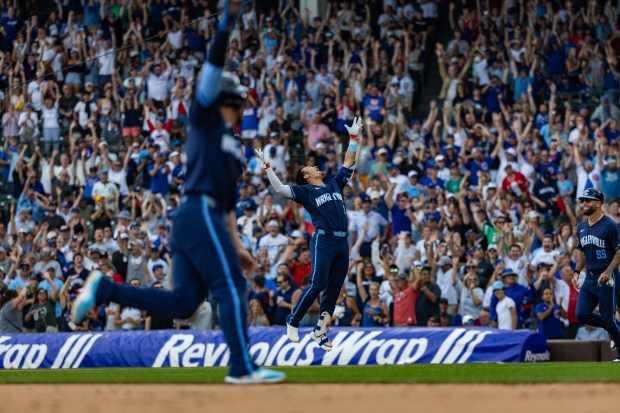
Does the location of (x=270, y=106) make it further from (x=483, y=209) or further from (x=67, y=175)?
(x=483, y=209)

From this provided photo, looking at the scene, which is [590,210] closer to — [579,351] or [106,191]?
[579,351]

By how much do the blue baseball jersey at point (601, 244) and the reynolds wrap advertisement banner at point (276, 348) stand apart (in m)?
2.25

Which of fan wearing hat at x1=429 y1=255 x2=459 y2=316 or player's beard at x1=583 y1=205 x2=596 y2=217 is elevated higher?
player's beard at x1=583 y1=205 x2=596 y2=217

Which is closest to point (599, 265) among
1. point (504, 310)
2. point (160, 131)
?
point (504, 310)

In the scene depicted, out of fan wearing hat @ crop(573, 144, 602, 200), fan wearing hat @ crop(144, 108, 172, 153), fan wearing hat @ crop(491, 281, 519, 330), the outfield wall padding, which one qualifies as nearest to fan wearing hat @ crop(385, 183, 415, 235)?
fan wearing hat @ crop(573, 144, 602, 200)

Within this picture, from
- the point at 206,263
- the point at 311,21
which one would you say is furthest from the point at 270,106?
the point at 206,263

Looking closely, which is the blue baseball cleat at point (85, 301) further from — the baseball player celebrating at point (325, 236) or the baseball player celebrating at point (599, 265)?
the baseball player celebrating at point (599, 265)

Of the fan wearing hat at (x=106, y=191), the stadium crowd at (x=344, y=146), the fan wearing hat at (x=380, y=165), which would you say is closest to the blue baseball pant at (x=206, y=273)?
the stadium crowd at (x=344, y=146)

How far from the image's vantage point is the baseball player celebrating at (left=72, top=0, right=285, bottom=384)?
8.29 metres

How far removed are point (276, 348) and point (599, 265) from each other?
17.9ft

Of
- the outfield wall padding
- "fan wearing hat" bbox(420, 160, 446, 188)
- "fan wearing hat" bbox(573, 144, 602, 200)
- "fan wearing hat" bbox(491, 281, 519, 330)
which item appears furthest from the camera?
"fan wearing hat" bbox(420, 160, 446, 188)

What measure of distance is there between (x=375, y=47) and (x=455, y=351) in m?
12.5
